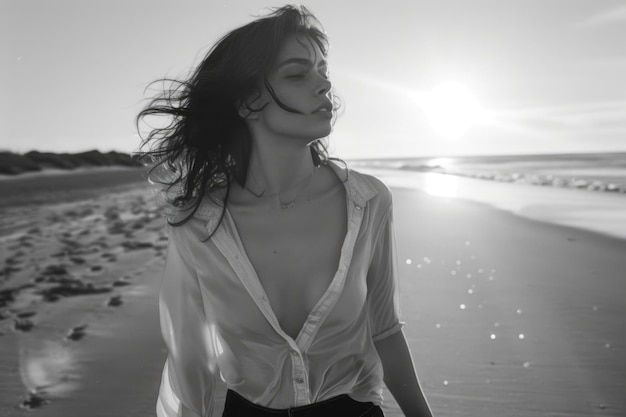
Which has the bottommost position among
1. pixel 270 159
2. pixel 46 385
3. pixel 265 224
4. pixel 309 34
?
pixel 46 385

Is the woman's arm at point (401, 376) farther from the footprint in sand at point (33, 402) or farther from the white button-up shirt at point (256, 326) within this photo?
the footprint in sand at point (33, 402)

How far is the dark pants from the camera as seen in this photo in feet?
5.57

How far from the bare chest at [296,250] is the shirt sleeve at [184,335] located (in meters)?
0.19

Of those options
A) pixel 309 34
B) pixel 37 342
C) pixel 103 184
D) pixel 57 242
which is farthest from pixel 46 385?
pixel 103 184

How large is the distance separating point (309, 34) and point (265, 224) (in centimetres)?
64

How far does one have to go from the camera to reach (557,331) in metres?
4.85

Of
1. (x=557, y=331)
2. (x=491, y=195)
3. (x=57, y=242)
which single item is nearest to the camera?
(x=557, y=331)

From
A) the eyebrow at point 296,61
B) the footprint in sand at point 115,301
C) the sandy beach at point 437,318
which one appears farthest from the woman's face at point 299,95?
the footprint in sand at point 115,301

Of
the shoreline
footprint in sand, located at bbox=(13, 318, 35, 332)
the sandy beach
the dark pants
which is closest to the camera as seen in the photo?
the dark pants

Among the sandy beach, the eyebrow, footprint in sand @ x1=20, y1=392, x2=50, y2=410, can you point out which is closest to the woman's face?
the eyebrow

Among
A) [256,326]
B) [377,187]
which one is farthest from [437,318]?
[256,326]

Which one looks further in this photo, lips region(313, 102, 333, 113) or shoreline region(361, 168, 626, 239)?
shoreline region(361, 168, 626, 239)

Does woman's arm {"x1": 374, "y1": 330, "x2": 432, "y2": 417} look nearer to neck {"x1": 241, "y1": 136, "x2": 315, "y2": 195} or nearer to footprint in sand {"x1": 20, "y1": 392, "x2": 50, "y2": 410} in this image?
neck {"x1": 241, "y1": 136, "x2": 315, "y2": 195}

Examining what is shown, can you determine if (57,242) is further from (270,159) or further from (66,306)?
(270,159)
